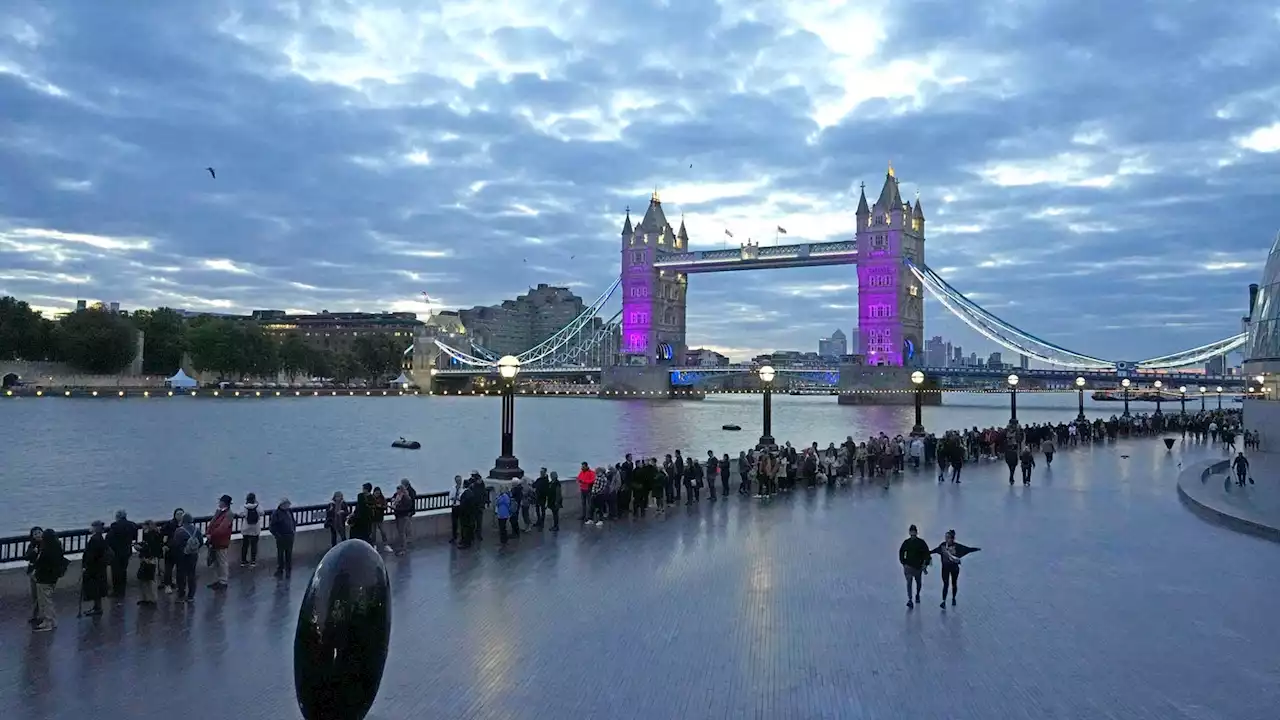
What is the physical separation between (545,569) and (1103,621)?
22.5 ft

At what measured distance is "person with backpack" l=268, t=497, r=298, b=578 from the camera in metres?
12.7

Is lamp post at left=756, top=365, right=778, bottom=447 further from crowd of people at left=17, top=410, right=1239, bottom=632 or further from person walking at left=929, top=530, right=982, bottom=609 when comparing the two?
person walking at left=929, top=530, right=982, bottom=609

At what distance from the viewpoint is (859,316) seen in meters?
136

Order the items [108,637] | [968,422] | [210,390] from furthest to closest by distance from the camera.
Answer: [210,390]
[968,422]
[108,637]

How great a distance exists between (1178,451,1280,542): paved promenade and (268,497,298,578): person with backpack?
48.8ft

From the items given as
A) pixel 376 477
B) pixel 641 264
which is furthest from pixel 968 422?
pixel 641 264

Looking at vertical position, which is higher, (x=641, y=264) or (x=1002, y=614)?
(x=641, y=264)

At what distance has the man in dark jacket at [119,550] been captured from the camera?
1111 centimetres

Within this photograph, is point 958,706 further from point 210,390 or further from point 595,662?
point 210,390

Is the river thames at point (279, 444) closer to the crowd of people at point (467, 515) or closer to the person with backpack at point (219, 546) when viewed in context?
the crowd of people at point (467, 515)

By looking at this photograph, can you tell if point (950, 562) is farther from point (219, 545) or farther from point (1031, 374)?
point (1031, 374)

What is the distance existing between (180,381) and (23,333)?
1827cm

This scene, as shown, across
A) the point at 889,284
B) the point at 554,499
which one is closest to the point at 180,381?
the point at 889,284

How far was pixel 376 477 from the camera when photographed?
134 ft
